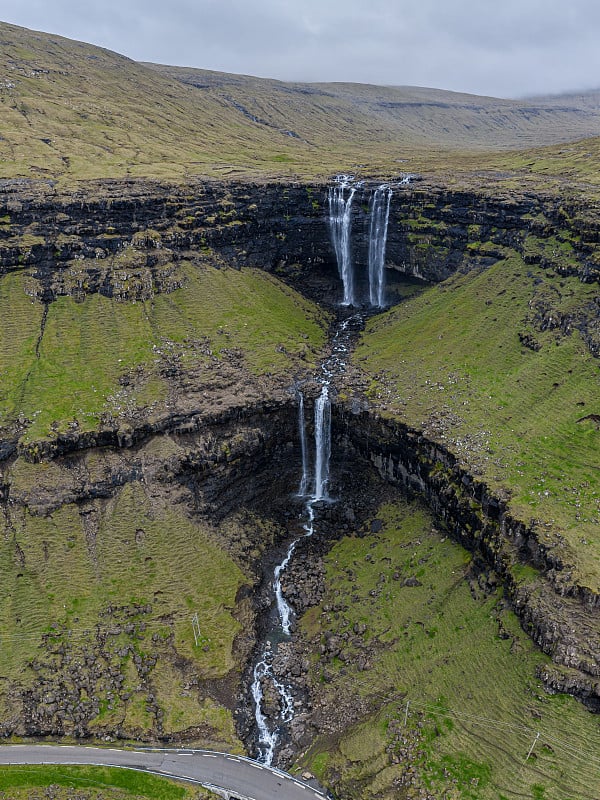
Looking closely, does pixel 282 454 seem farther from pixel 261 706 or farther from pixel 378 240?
pixel 378 240

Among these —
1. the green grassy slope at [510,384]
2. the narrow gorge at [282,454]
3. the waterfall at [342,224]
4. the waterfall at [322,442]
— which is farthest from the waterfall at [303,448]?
the waterfall at [342,224]

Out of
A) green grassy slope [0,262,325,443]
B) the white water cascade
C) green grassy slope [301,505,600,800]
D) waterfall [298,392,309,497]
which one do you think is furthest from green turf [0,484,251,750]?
waterfall [298,392,309,497]

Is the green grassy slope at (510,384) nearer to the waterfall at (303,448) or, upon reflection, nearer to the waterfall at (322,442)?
the waterfall at (322,442)

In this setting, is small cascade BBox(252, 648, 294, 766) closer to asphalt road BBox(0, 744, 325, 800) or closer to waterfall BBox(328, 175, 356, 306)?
asphalt road BBox(0, 744, 325, 800)

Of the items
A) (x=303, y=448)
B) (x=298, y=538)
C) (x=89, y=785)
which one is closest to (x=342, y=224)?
(x=303, y=448)

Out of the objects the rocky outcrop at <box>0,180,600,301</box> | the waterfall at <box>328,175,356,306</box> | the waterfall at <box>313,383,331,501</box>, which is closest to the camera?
the waterfall at <box>313,383,331,501</box>

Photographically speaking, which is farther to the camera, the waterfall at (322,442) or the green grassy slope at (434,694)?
the waterfall at (322,442)

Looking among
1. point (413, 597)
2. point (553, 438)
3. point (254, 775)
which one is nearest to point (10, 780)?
point (254, 775)
